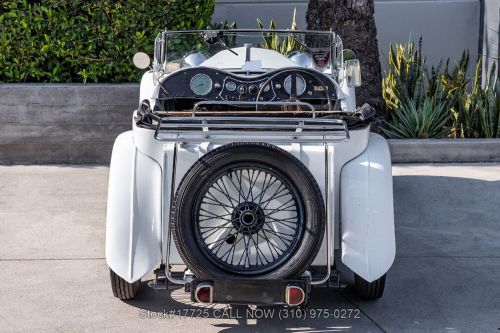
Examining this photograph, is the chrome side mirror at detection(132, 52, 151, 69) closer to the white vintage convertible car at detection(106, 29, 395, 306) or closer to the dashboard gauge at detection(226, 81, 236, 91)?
the dashboard gauge at detection(226, 81, 236, 91)

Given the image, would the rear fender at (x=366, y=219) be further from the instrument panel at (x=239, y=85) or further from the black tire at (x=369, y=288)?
the instrument panel at (x=239, y=85)

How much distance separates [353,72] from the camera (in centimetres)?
684

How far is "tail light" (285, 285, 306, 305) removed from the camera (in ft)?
16.6

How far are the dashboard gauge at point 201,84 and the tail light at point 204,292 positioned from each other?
5.65ft

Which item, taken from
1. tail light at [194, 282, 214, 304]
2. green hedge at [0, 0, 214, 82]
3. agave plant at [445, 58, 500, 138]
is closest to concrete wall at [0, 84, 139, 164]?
green hedge at [0, 0, 214, 82]

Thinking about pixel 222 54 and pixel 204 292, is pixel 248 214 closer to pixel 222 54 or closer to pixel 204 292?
pixel 204 292

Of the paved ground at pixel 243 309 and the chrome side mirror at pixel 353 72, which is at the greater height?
Result: the chrome side mirror at pixel 353 72

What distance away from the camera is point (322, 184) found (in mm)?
5441

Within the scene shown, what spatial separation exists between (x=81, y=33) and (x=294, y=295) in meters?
5.42

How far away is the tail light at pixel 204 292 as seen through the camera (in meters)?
5.07

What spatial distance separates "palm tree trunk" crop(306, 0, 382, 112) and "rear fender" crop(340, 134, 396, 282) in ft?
Result: 14.3

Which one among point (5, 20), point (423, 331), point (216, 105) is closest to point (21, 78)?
point (5, 20)

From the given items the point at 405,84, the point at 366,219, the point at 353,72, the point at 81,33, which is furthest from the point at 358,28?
the point at 366,219

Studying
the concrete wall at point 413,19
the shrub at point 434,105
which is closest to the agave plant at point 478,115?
the shrub at point 434,105
